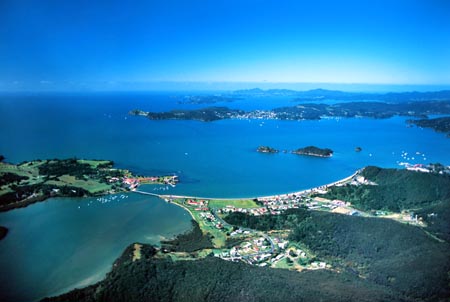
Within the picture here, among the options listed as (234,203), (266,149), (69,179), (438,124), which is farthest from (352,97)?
(69,179)

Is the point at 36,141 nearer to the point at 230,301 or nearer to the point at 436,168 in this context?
the point at 230,301

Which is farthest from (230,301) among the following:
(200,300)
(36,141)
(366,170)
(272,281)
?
(36,141)

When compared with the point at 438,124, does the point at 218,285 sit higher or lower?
lower

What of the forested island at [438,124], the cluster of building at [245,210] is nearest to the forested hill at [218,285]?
the cluster of building at [245,210]

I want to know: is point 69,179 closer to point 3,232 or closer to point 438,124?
point 3,232

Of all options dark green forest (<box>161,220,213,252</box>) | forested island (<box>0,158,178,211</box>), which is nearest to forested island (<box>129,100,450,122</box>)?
forested island (<box>0,158,178,211</box>)

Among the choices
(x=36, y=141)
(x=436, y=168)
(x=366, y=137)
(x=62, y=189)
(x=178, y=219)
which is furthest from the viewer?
(x=366, y=137)
